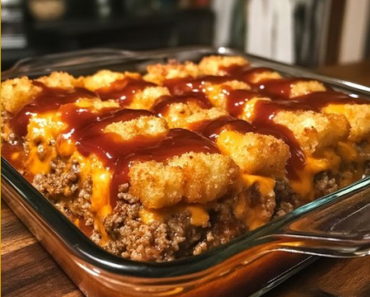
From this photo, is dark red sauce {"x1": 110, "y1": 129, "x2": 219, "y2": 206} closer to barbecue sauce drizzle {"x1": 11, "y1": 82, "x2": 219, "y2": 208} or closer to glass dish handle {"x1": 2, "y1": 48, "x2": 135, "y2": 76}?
barbecue sauce drizzle {"x1": 11, "y1": 82, "x2": 219, "y2": 208}

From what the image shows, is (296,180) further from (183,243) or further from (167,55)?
(167,55)

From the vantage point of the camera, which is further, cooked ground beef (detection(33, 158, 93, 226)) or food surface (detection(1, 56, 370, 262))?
cooked ground beef (detection(33, 158, 93, 226))

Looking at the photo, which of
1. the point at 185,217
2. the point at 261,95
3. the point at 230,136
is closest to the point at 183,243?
the point at 185,217

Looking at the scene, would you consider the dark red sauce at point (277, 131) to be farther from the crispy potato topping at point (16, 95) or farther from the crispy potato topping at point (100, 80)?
the crispy potato topping at point (16, 95)

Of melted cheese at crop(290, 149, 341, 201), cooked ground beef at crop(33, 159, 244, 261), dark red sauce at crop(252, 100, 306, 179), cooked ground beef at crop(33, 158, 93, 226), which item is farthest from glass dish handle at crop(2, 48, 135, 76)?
melted cheese at crop(290, 149, 341, 201)

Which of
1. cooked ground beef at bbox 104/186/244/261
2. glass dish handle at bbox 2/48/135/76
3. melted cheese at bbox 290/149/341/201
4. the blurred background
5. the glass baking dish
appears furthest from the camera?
the blurred background

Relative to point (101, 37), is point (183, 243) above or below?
above
